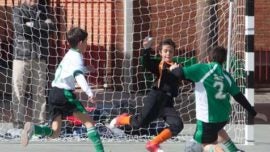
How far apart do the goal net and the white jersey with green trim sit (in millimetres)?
1842

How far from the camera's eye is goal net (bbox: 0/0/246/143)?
33.6 ft

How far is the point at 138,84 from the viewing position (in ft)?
39.4

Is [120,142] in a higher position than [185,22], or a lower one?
lower

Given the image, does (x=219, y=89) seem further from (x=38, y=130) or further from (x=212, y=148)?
(x=38, y=130)

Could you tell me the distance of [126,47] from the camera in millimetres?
12930

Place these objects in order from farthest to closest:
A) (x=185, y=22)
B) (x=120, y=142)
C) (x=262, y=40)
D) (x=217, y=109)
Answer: (x=262, y=40)
(x=185, y=22)
(x=120, y=142)
(x=217, y=109)

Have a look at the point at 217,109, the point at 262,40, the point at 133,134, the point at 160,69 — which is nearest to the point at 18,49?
the point at 133,134

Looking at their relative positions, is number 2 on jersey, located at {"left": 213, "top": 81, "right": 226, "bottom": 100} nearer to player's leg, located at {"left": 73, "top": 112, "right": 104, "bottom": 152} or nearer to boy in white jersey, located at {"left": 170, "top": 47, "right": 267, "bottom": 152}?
boy in white jersey, located at {"left": 170, "top": 47, "right": 267, "bottom": 152}

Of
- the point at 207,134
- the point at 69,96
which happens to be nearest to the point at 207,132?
the point at 207,134

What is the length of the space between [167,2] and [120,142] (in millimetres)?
4810

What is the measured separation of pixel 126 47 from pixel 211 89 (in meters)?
5.77

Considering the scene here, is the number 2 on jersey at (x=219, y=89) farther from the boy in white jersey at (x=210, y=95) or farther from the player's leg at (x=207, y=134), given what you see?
the player's leg at (x=207, y=134)

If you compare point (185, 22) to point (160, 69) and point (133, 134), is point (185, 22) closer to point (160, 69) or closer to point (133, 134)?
point (133, 134)

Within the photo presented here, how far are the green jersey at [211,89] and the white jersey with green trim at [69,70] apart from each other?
3.87 feet
